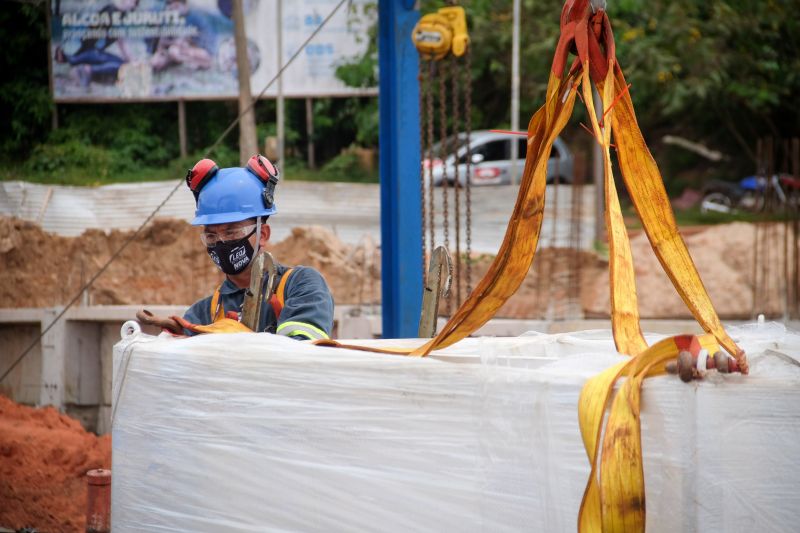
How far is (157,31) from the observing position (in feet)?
48.7

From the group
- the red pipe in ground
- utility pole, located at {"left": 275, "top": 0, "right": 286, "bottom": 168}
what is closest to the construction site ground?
utility pole, located at {"left": 275, "top": 0, "right": 286, "bottom": 168}

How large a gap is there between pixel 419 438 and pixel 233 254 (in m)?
1.71

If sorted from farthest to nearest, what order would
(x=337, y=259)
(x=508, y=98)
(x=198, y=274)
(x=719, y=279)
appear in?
(x=508, y=98) → (x=719, y=279) → (x=337, y=259) → (x=198, y=274)

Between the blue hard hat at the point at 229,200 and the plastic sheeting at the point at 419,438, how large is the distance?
94 cm

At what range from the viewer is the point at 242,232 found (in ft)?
13.0

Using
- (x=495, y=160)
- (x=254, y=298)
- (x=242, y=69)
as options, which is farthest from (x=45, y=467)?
(x=495, y=160)

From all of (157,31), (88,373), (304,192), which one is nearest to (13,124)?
(157,31)

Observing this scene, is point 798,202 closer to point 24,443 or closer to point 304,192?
point 304,192

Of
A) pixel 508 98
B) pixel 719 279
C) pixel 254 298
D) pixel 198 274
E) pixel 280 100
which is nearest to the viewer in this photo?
pixel 254 298

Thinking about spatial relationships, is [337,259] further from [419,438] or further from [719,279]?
[419,438]

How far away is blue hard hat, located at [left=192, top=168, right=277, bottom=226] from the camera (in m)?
3.94

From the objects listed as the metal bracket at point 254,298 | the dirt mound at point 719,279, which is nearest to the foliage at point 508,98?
the dirt mound at point 719,279

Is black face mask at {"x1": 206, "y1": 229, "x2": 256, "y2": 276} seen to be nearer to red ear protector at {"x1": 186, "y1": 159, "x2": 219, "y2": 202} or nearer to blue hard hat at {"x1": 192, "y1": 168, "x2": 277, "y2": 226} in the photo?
blue hard hat at {"x1": 192, "y1": 168, "x2": 277, "y2": 226}

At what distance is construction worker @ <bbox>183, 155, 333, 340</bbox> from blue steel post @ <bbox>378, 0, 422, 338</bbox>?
7.83 feet
